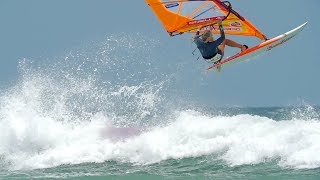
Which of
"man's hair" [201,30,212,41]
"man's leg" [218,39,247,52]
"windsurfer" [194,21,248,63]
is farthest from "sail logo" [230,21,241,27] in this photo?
"man's hair" [201,30,212,41]

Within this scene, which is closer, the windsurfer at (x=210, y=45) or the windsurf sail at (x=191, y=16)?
the windsurfer at (x=210, y=45)

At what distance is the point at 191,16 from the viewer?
1202 centimetres

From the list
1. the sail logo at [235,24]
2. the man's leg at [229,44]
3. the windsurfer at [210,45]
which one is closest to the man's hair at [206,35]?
the windsurfer at [210,45]

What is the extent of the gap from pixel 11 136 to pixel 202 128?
4.60 meters

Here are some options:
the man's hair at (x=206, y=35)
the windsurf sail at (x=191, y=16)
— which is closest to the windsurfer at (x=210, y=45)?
the man's hair at (x=206, y=35)

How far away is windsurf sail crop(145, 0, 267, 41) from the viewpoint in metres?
11.8

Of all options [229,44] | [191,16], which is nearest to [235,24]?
[229,44]

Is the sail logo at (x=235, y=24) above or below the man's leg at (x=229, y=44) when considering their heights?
above

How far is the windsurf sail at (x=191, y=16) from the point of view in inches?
465

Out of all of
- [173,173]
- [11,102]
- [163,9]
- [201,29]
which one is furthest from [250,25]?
[11,102]

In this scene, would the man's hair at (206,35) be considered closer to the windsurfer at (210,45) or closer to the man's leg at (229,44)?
the windsurfer at (210,45)

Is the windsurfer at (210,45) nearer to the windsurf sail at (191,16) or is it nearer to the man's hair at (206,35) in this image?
the man's hair at (206,35)

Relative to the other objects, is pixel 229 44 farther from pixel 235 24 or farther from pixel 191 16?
A: pixel 191 16

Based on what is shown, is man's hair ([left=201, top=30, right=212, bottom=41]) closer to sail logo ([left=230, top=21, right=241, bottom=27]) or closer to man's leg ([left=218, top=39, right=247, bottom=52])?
man's leg ([left=218, top=39, right=247, bottom=52])
